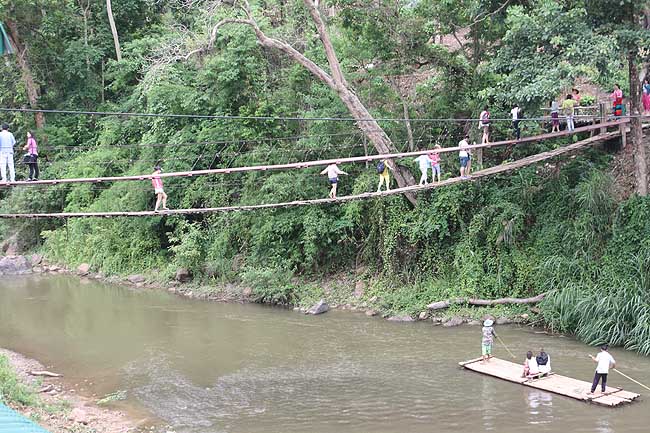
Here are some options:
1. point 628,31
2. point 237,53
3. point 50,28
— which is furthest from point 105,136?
point 628,31

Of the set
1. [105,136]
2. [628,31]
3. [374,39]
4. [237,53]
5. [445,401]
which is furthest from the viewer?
[105,136]

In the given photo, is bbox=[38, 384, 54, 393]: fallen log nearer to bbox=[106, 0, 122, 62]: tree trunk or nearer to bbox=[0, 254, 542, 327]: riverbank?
bbox=[0, 254, 542, 327]: riverbank

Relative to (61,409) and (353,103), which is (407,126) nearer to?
(353,103)

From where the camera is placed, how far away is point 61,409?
443 inches

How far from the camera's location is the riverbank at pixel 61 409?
10430mm

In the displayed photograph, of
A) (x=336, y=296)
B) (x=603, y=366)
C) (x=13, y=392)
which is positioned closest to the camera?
(x=603, y=366)

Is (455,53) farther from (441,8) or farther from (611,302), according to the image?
(611,302)

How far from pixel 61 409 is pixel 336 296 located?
7.62 meters

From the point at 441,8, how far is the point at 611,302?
782 cm

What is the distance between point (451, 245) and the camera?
1652cm

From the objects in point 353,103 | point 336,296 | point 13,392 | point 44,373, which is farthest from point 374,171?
point 13,392

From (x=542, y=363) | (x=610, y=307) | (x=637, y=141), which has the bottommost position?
(x=542, y=363)

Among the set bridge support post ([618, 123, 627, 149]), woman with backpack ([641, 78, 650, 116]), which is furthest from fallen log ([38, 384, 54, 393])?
woman with backpack ([641, 78, 650, 116])

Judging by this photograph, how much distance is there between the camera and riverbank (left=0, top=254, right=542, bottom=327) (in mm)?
15078
